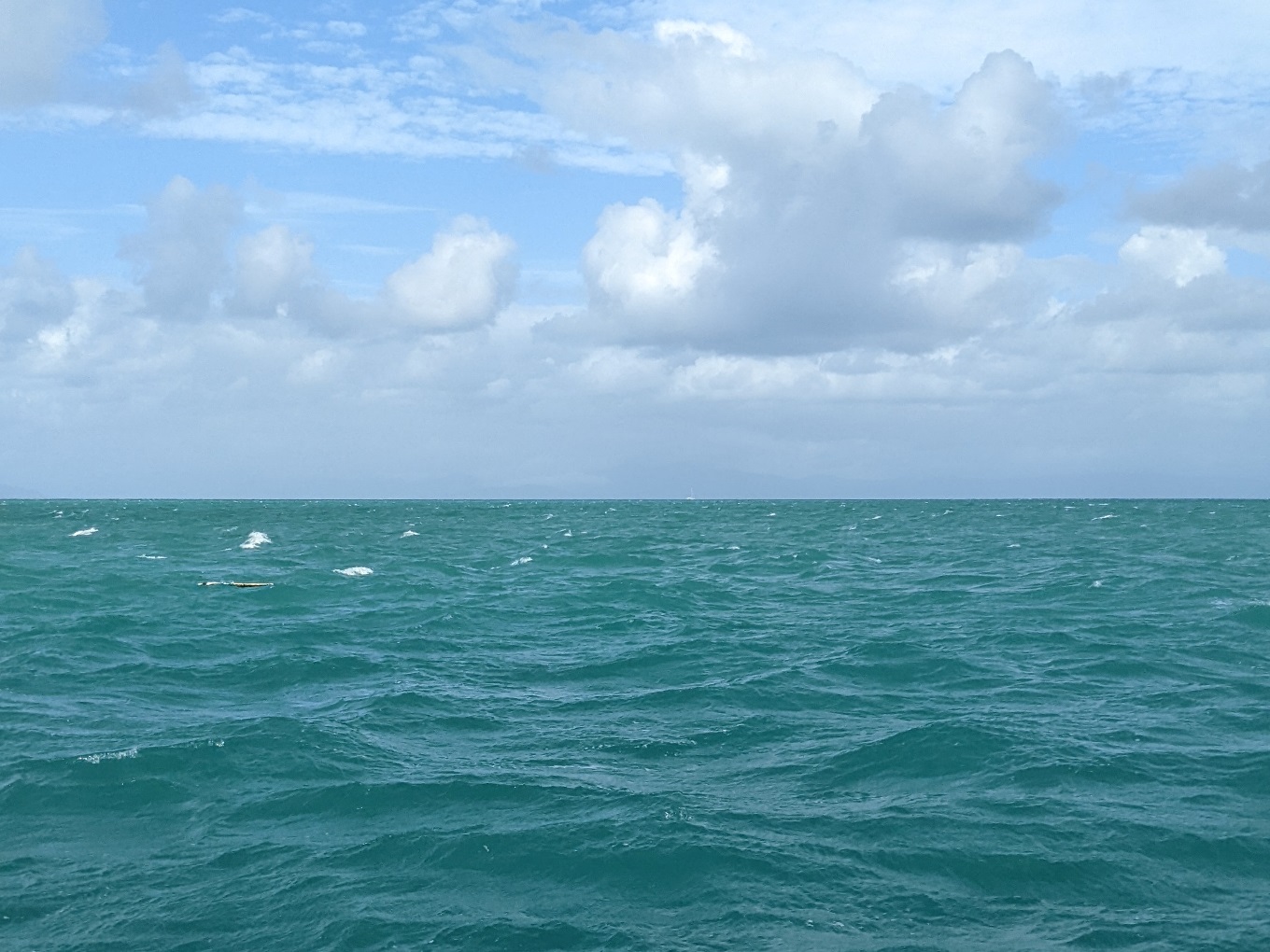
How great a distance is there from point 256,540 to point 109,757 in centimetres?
7996

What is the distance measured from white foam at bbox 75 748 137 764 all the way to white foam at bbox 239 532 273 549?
70.5 m

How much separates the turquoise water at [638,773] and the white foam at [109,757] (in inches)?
4.9

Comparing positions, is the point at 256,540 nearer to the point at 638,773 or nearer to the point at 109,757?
the point at 109,757

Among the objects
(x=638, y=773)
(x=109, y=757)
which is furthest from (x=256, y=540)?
(x=638, y=773)

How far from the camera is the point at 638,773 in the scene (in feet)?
81.7

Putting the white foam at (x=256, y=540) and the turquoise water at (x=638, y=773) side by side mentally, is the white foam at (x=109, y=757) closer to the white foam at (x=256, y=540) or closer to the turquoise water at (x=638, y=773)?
the turquoise water at (x=638, y=773)

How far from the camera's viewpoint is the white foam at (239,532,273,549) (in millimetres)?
94438

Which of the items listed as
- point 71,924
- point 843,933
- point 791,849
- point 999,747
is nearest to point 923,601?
point 999,747

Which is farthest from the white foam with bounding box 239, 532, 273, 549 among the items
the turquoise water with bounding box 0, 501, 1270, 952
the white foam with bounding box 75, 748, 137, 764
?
the white foam with bounding box 75, 748, 137, 764

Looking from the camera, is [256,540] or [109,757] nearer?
[109,757]

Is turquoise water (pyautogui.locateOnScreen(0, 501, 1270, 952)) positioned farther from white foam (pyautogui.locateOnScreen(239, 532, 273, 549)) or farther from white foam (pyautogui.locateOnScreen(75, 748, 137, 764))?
white foam (pyautogui.locateOnScreen(239, 532, 273, 549))

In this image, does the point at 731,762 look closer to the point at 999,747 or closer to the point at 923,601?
the point at 999,747

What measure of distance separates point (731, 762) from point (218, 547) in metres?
76.1

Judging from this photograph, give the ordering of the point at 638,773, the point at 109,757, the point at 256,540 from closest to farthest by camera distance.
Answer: the point at 638,773 < the point at 109,757 < the point at 256,540
